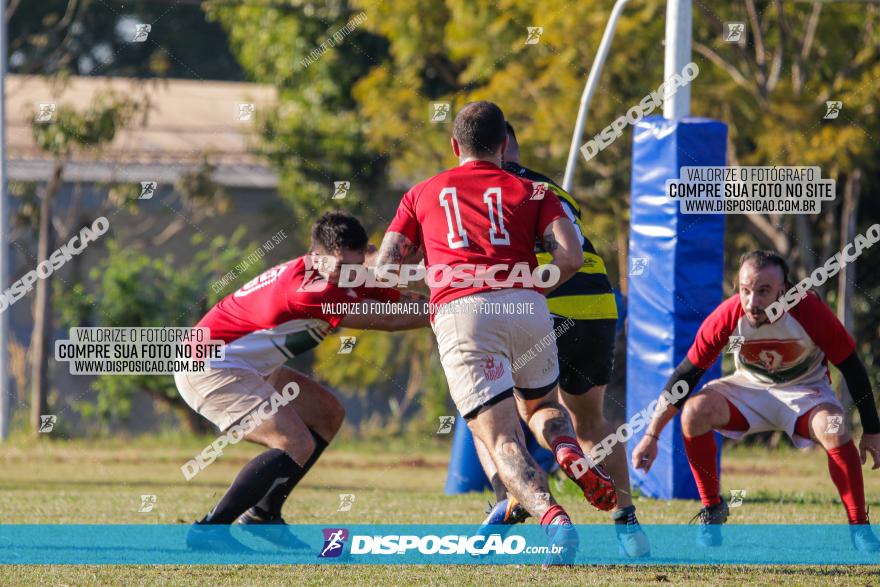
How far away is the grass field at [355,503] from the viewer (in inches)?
216

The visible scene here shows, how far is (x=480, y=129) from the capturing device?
5.71 metres

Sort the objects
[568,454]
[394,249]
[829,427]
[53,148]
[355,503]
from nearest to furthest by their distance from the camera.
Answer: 1. [568,454]
2. [394,249]
3. [829,427]
4. [355,503]
5. [53,148]

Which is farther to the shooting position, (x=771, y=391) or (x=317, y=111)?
(x=317, y=111)

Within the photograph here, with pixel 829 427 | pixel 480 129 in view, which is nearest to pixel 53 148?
pixel 480 129

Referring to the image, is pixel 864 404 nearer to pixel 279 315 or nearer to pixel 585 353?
pixel 585 353

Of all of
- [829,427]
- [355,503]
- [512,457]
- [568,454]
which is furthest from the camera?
[355,503]

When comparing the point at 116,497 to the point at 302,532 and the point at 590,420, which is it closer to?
the point at 302,532

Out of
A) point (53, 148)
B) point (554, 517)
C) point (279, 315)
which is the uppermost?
point (53, 148)

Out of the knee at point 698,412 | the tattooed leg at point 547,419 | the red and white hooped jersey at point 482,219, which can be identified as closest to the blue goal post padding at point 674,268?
the knee at point 698,412

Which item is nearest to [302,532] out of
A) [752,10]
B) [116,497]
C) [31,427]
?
[116,497]

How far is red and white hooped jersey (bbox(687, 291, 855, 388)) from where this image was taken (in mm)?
6273

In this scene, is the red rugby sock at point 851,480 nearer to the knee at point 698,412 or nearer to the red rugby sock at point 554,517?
the knee at point 698,412

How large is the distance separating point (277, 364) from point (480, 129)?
5.86 ft

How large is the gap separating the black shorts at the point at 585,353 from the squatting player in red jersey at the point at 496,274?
65 centimetres
